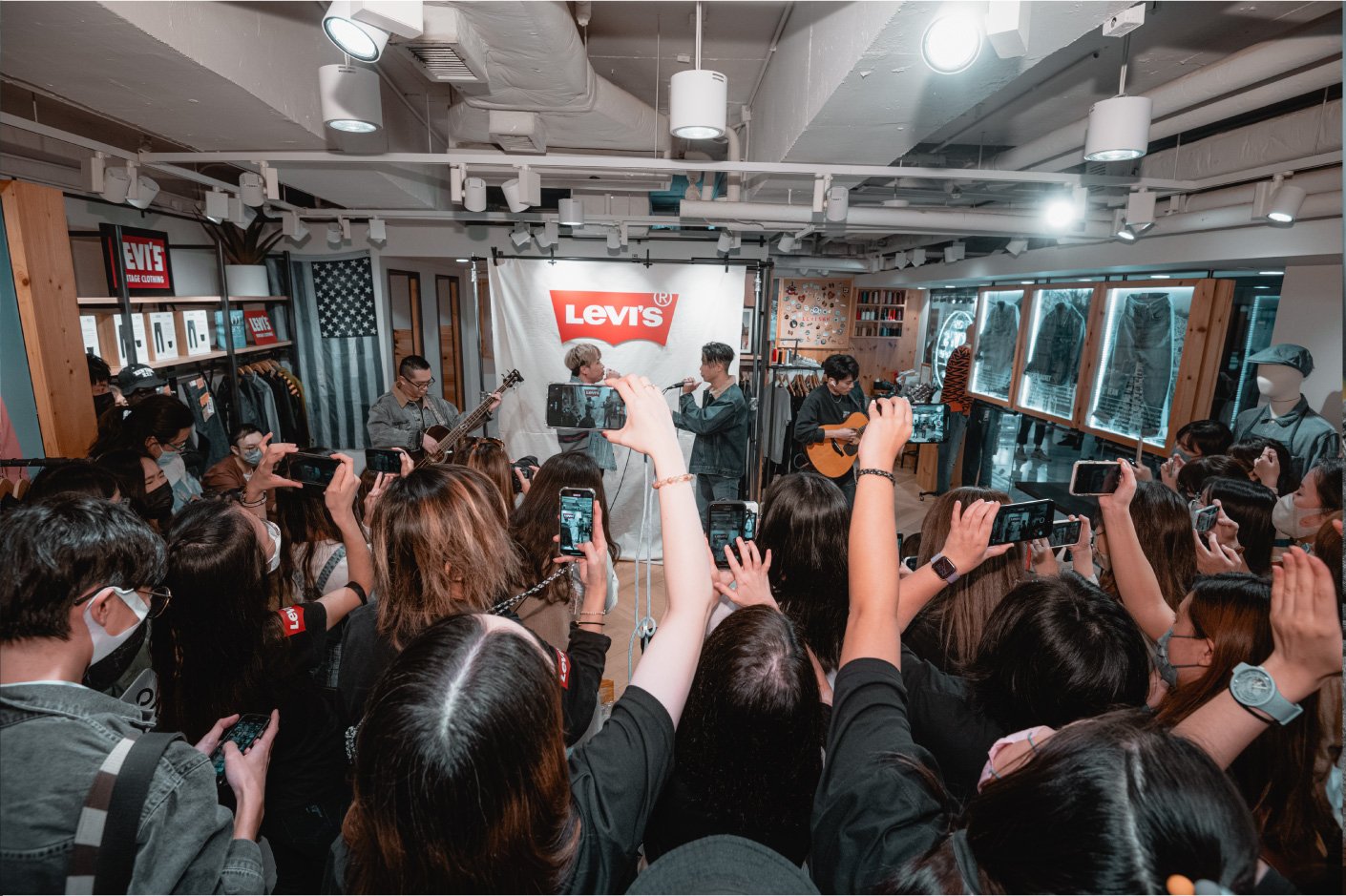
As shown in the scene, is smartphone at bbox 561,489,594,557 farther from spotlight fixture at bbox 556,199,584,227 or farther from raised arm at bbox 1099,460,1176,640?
spotlight fixture at bbox 556,199,584,227

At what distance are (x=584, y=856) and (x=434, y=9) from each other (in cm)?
238

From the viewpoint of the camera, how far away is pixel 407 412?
4.32m

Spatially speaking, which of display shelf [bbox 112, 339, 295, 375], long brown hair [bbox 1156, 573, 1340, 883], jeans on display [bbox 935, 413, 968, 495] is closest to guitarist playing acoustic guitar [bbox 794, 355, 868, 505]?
jeans on display [bbox 935, 413, 968, 495]

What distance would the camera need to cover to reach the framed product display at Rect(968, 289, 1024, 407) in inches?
279

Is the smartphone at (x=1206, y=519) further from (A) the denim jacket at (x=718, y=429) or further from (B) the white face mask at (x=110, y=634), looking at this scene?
(B) the white face mask at (x=110, y=634)

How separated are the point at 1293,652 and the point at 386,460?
243cm

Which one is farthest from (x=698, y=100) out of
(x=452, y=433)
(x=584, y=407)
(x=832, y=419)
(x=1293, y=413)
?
(x=1293, y=413)

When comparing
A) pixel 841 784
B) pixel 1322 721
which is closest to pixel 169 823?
pixel 841 784

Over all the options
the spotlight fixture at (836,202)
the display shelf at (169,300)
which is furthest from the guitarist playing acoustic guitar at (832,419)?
the display shelf at (169,300)

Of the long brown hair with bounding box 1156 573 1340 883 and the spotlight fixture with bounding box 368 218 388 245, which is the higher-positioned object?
the spotlight fixture with bounding box 368 218 388 245

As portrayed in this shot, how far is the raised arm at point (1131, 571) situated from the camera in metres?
1.72

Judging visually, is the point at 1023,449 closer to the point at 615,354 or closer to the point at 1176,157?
the point at 1176,157

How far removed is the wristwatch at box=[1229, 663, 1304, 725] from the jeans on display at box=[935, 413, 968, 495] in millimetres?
6218

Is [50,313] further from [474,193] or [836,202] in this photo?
[836,202]
